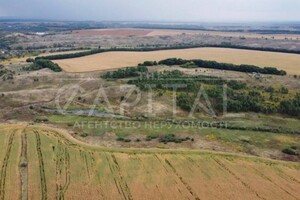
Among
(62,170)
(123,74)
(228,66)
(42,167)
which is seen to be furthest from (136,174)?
(228,66)

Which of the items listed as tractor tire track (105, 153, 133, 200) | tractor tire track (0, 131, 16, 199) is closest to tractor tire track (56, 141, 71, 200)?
tractor tire track (105, 153, 133, 200)

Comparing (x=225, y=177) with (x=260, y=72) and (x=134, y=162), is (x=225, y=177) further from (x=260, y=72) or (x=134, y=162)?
(x=260, y=72)

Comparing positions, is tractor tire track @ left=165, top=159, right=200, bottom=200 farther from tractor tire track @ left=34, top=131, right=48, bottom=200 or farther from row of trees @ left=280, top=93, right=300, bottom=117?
row of trees @ left=280, top=93, right=300, bottom=117

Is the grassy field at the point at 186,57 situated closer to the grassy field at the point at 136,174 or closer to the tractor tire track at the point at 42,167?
the tractor tire track at the point at 42,167

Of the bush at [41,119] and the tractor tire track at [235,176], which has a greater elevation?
the bush at [41,119]

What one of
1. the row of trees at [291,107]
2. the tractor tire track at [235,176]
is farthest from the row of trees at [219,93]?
the tractor tire track at [235,176]
